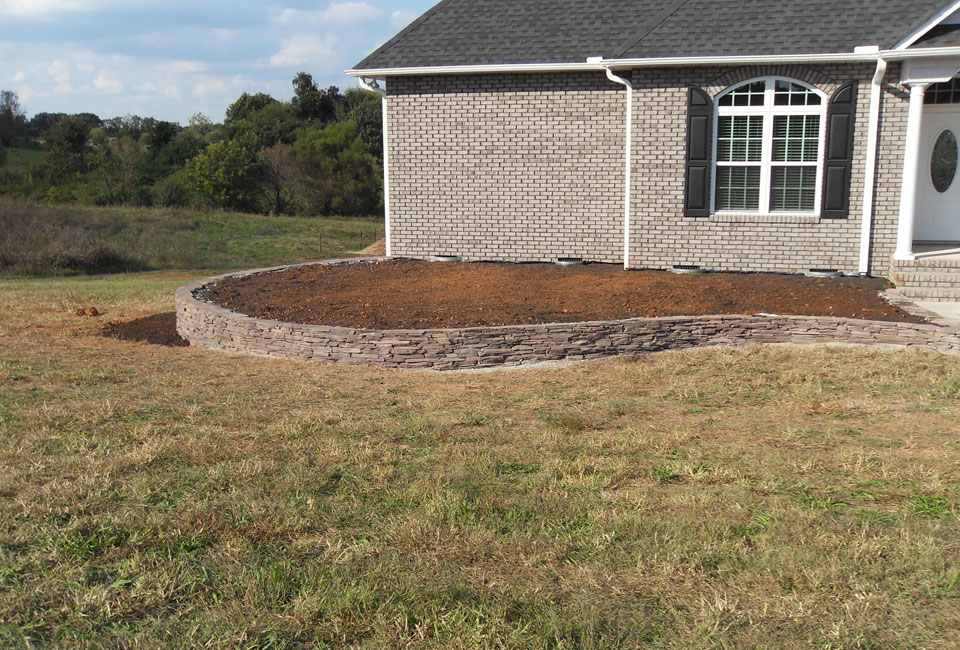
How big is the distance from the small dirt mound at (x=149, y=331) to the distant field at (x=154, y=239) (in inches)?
409

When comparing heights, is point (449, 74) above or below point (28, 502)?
above

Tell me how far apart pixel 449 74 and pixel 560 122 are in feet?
7.05

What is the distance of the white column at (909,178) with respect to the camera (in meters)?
12.1

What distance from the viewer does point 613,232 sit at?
14312mm

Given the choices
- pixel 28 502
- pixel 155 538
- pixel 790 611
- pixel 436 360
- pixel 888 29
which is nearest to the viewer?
pixel 790 611

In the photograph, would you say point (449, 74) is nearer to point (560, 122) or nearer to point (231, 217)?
point (560, 122)

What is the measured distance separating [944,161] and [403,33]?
9822 millimetres

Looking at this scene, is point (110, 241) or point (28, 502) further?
point (110, 241)

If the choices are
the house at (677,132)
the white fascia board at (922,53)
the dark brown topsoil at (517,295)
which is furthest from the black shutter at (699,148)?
the white fascia board at (922,53)

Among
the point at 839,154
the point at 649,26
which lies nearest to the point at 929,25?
the point at 839,154

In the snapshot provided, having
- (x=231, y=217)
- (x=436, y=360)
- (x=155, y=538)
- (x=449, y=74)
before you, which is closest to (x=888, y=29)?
(x=449, y=74)

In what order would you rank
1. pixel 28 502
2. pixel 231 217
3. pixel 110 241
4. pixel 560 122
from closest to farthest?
1. pixel 28 502
2. pixel 560 122
3. pixel 110 241
4. pixel 231 217

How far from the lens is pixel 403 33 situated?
15.3m

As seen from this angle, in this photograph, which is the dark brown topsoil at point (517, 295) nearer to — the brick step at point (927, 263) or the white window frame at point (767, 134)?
the brick step at point (927, 263)
